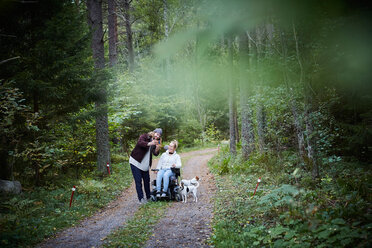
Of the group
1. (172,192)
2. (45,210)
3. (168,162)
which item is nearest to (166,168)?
(168,162)

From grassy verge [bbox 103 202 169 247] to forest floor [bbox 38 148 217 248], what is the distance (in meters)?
0.13

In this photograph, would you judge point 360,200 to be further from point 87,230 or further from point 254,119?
point 254,119

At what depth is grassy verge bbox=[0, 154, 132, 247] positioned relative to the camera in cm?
441

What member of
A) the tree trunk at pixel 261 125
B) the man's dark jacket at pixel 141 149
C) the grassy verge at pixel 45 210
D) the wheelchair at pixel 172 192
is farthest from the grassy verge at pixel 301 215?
the grassy verge at pixel 45 210

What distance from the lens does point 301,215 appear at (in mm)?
3768

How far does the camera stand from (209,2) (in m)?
1.42

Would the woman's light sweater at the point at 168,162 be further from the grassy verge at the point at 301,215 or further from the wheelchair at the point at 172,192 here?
the grassy verge at the point at 301,215

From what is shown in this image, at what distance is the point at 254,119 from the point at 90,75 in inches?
309

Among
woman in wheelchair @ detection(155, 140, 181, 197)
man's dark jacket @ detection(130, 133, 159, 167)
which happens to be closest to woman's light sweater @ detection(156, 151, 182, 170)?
woman in wheelchair @ detection(155, 140, 181, 197)

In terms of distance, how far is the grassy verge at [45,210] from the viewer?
4414 mm

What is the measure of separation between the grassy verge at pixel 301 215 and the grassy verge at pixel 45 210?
11.2ft

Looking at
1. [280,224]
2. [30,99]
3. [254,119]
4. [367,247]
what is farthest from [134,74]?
[367,247]

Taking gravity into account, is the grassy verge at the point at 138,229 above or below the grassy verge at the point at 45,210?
below

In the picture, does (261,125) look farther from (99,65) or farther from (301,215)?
(99,65)
